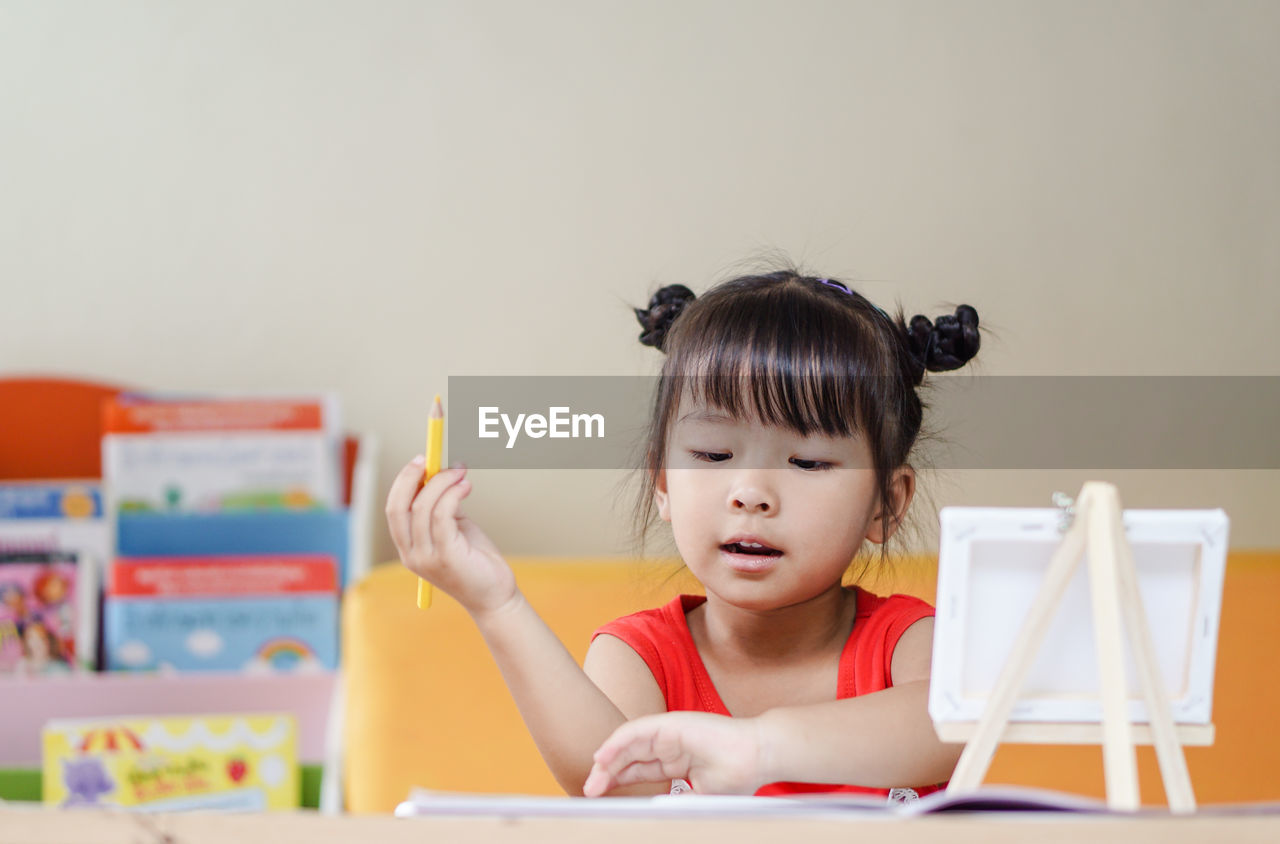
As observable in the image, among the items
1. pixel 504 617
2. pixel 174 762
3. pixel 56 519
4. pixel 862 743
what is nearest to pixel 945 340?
pixel 862 743

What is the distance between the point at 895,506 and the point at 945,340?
0.15 m

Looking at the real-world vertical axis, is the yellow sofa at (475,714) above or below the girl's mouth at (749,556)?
below

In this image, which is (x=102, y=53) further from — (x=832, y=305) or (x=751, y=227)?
(x=832, y=305)

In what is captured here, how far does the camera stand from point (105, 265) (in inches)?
76.5

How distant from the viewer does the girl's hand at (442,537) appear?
74 centimetres

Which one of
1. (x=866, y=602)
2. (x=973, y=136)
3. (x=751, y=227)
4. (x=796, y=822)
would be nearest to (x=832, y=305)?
(x=866, y=602)

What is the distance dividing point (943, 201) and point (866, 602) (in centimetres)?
106

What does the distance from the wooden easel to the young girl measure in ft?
0.46

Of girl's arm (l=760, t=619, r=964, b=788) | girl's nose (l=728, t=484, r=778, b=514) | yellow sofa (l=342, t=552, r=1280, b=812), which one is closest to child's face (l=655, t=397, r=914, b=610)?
girl's nose (l=728, t=484, r=778, b=514)

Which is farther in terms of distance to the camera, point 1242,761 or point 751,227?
point 751,227

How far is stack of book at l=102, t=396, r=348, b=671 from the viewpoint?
1.70 metres

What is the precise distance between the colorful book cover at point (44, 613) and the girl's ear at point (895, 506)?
121cm

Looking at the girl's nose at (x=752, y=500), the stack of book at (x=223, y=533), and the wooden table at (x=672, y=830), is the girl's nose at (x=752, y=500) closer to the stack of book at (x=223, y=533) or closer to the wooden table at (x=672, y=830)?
the wooden table at (x=672, y=830)
